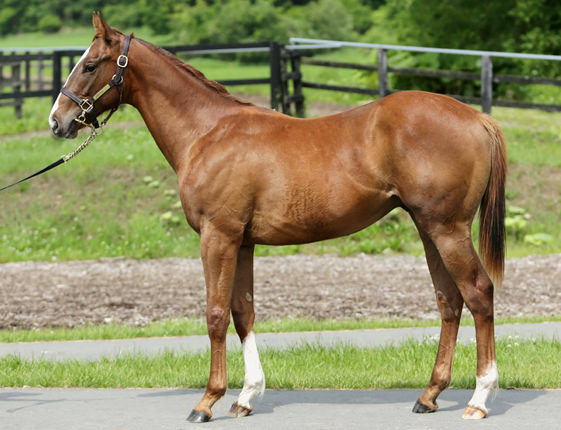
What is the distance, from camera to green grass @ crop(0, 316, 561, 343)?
914cm

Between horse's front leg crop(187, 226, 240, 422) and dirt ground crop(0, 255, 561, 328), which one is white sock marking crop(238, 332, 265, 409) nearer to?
horse's front leg crop(187, 226, 240, 422)

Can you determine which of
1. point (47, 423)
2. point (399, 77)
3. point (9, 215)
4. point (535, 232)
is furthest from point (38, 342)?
point (399, 77)

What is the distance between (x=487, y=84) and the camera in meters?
15.7

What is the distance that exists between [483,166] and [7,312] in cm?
633

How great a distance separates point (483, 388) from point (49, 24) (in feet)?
176

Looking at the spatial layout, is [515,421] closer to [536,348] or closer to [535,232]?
[536,348]

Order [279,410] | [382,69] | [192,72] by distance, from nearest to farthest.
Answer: [279,410], [192,72], [382,69]

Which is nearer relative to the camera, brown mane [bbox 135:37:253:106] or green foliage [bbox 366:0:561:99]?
brown mane [bbox 135:37:253:106]

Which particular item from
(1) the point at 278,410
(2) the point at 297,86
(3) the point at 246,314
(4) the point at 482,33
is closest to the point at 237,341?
(3) the point at 246,314

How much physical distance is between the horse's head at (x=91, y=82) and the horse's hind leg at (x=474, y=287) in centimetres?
236

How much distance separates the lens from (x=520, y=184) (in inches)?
575

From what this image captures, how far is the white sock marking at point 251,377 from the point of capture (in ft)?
20.4

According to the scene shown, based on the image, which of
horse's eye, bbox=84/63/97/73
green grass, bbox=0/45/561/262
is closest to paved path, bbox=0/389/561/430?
horse's eye, bbox=84/63/97/73

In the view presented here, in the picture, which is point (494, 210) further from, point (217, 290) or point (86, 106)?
point (86, 106)
